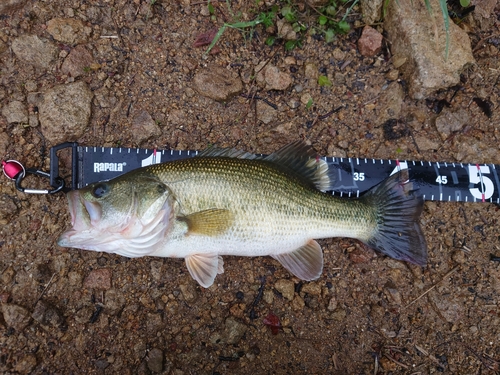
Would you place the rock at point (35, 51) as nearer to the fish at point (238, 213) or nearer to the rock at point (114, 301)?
the fish at point (238, 213)

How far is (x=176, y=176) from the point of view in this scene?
114 inches

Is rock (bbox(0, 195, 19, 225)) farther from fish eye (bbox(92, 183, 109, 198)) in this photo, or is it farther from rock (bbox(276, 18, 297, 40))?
rock (bbox(276, 18, 297, 40))

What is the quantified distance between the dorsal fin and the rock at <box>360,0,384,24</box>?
5.09 feet

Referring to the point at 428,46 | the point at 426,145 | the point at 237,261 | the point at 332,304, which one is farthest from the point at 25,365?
the point at 428,46

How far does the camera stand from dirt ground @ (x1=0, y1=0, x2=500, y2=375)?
3.28 metres

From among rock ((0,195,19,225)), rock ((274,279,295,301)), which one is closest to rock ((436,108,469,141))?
rock ((274,279,295,301))

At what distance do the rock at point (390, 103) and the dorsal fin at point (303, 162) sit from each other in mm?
940

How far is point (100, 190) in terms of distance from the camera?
2.82 m

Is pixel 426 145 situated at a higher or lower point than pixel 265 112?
lower

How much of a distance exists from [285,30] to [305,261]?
232cm

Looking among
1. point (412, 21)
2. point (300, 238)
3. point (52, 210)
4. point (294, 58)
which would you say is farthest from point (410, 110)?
point (52, 210)

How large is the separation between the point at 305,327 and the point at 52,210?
2650 mm

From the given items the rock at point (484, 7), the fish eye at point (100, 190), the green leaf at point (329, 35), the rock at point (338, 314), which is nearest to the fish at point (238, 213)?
the fish eye at point (100, 190)

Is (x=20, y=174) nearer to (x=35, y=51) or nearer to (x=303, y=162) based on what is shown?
(x=35, y=51)
